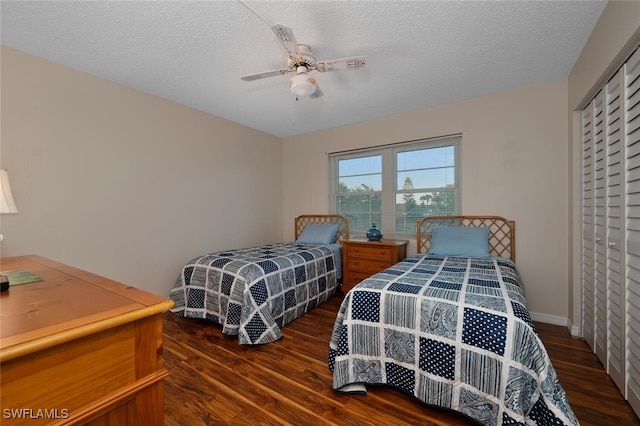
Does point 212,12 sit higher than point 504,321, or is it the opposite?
point 212,12

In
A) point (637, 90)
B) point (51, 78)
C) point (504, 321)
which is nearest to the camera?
point (504, 321)

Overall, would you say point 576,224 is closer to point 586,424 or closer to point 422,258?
point 422,258

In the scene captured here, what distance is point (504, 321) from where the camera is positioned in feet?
4.45

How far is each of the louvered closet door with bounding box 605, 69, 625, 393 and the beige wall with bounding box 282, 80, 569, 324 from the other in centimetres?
89

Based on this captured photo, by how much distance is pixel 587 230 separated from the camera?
220cm

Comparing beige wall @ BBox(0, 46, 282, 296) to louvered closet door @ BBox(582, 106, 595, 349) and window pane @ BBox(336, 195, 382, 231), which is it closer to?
window pane @ BBox(336, 195, 382, 231)

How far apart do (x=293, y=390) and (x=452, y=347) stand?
991mm

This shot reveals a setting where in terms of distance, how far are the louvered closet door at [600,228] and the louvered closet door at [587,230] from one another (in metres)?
0.09

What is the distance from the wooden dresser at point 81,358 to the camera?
62 cm

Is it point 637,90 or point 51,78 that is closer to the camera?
point 637,90

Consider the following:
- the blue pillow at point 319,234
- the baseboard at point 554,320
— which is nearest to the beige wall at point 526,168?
the baseboard at point 554,320

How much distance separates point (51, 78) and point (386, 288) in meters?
3.14

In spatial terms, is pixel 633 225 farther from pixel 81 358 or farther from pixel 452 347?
pixel 81 358

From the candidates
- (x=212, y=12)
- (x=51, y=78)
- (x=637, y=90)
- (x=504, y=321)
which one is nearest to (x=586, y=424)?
(x=504, y=321)
